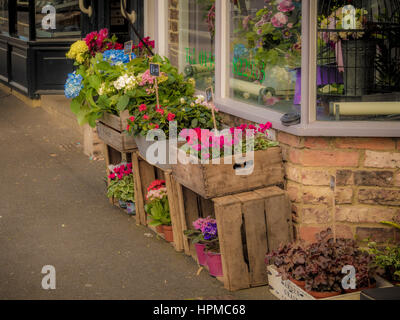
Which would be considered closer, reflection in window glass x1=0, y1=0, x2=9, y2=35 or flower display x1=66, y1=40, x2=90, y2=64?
flower display x1=66, y1=40, x2=90, y2=64

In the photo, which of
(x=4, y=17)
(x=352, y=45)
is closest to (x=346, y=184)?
(x=352, y=45)

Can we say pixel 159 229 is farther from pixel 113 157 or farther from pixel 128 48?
pixel 128 48

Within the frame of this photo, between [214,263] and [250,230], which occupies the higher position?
[250,230]

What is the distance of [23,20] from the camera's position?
12812 millimetres

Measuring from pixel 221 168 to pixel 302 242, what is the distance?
750 millimetres

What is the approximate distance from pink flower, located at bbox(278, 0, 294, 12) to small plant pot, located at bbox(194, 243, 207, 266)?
188 centimetres

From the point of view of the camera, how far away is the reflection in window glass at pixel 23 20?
41.2ft

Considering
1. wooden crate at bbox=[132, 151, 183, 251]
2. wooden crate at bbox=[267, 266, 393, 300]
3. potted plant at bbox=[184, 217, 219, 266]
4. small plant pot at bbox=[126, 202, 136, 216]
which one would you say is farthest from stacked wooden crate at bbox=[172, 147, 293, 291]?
small plant pot at bbox=[126, 202, 136, 216]

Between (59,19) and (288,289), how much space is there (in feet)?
27.6

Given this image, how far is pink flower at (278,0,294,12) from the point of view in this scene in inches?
217

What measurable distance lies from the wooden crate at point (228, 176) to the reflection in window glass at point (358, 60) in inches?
18.7

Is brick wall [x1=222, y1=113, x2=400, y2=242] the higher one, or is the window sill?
the window sill

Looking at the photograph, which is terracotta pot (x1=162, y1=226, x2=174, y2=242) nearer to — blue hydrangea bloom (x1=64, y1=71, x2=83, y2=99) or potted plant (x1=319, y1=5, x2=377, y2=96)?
blue hydrangea bloom (x1=64, y1=71, x2=83, y2=99)

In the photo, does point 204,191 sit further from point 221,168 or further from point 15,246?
point 15,246
